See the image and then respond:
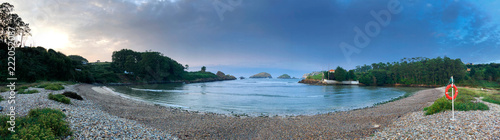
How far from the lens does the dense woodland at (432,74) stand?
210 feet

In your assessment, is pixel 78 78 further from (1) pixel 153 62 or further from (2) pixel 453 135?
(2) pixel 453 135

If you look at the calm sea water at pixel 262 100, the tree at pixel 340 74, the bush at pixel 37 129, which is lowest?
the calm sea water at pixel 262 100

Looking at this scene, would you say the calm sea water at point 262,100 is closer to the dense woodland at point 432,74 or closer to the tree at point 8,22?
the tree at point 8,22

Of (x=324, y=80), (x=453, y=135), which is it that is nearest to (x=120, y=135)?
(x=453, y=135)

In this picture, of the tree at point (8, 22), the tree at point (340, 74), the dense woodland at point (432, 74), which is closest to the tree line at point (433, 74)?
the dense woodland at point (432, 74)

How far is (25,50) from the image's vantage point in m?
38.1

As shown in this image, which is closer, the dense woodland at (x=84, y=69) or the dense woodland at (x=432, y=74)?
the dense woodland at (x=84, y=69)

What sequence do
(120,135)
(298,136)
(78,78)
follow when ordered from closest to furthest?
1. (120,135)
2. (298,136)
3. (78,78)

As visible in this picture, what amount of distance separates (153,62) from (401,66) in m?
115

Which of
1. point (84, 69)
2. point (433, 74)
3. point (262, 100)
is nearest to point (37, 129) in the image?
point (262, 100)

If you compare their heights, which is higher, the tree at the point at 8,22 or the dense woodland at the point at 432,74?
the tree at the point at 8,22

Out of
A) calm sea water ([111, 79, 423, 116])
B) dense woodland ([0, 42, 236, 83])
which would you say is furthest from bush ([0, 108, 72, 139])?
dense woodland ([0, 42, 236, 83])

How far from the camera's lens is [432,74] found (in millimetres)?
72750

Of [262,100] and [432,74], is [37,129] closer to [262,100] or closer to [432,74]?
[262,100]
